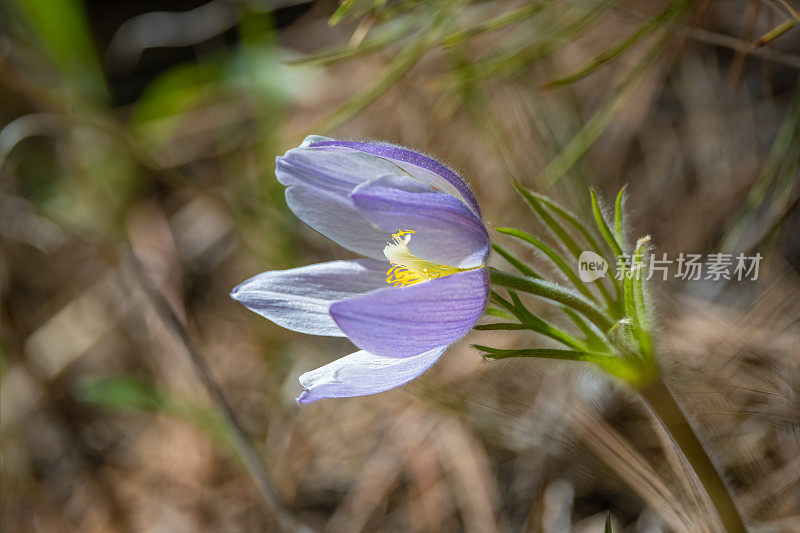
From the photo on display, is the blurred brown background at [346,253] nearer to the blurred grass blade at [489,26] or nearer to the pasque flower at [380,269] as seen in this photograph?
the blurred grass blade at [489,26]

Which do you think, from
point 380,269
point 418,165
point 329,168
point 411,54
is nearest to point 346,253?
point 411,54

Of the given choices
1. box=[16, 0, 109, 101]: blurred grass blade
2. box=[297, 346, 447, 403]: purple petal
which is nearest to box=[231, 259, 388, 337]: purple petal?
box=[297, 346, 447, 403]: purple petal

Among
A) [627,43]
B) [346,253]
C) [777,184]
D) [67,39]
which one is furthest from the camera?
[67,39]

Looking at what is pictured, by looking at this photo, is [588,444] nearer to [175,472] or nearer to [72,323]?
[175,472]

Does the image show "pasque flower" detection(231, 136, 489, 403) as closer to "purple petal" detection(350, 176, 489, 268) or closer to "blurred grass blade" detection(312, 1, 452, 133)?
"purple petal" detection(350, 176, 489, 268)

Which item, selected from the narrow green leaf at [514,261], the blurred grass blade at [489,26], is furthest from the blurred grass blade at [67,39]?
the narrow green leaf at [514,261]

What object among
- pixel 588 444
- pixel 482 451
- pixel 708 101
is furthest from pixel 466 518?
pixel 708 101

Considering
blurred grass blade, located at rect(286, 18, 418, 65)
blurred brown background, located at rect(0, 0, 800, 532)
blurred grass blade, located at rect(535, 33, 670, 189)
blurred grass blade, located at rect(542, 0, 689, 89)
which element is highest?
blurred grass blade, located at rect(286, 18, 418, 65)

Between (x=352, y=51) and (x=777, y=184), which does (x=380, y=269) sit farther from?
(x=777, y=184)
